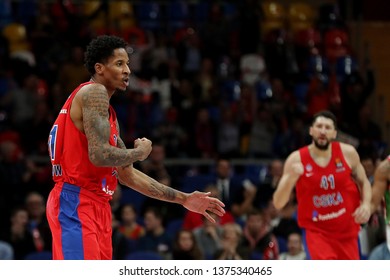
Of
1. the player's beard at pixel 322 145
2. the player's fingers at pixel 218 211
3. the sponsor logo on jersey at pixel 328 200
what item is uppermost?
the player's beard at pixel 322 145

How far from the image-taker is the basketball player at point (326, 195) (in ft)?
27.9

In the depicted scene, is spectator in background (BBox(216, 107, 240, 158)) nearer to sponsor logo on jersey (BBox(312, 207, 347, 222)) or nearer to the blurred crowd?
the blurred crowd

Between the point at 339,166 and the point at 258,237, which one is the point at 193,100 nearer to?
the point at 258,237

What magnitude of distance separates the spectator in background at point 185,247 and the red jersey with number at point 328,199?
7.19 feet

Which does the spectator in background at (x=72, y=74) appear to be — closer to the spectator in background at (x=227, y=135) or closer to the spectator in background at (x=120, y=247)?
the spectator in background at (x=227, y=135)

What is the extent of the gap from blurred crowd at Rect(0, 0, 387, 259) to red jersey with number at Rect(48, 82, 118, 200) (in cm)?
477

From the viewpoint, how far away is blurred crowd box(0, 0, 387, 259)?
36.9ft

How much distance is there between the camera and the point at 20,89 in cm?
1427

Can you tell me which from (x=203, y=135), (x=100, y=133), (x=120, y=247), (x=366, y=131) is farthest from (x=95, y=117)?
(x=366, y=131)

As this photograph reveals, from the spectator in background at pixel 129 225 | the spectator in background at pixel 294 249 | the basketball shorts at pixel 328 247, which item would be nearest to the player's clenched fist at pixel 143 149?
the basketball shorts at pixel 328 247

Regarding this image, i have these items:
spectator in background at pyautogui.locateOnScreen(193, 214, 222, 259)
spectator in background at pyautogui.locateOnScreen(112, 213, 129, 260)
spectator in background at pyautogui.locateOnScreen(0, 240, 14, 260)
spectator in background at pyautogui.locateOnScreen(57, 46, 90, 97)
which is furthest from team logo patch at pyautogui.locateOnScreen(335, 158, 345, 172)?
spectator in background at pyautogui.locateOnScreen(57, 46, 90, 97)

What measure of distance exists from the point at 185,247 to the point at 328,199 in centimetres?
244

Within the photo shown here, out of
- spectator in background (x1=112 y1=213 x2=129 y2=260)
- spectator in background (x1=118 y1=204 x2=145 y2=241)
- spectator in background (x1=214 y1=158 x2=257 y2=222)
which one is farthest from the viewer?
spectator in background (x1=214 y1=158 x2=257 y2=222)

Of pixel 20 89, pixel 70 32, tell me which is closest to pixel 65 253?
pixel 20 89
